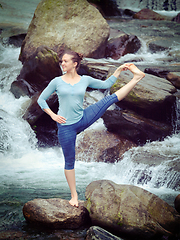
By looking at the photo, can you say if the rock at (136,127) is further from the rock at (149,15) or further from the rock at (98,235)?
the rock at (149,15)

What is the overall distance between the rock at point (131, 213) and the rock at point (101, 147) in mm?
2290

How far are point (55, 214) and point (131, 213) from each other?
3.21 ft

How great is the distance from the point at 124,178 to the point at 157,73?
388 centimetres

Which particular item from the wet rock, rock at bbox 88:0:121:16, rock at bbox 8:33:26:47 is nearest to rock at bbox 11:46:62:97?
the wet rock

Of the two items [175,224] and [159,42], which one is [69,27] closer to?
[159,42]

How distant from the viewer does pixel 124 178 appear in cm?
479

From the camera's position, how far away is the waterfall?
20859mm

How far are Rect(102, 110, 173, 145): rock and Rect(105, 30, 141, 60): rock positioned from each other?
4905mm

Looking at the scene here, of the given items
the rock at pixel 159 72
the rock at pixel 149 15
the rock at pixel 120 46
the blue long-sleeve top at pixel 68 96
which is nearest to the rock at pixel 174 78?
the rock at pixel 159 72

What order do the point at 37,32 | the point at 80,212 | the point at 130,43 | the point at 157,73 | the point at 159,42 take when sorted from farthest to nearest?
the point at 159,42, the point at 130,43, the point at 37,32, the point at 157,73, the point at 80,212

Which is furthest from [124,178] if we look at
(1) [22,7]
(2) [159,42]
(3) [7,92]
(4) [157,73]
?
(1) [22,7]

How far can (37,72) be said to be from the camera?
269 inches

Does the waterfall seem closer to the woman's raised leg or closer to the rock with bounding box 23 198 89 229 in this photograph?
the woman's raised leg

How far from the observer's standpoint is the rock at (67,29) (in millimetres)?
8914
